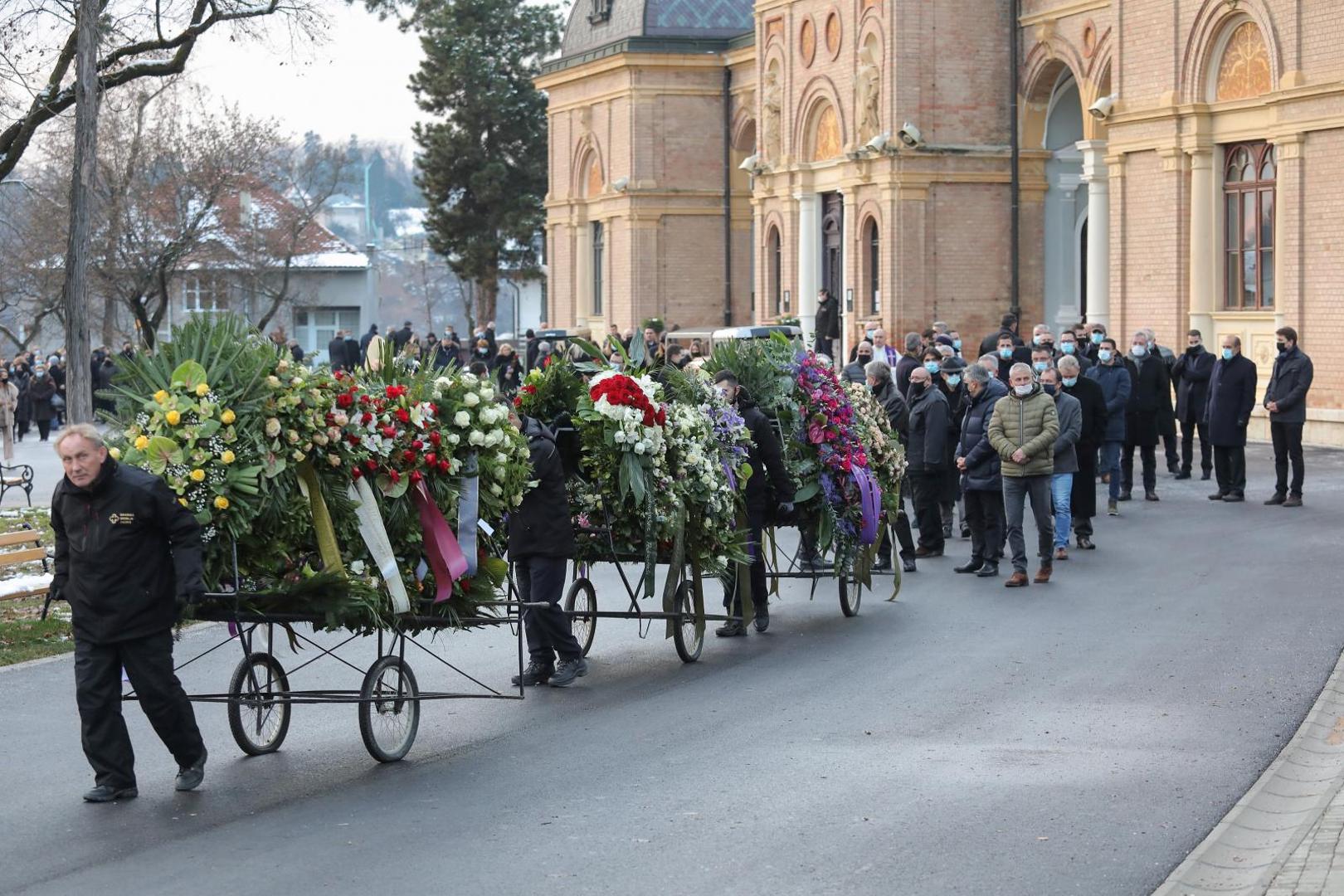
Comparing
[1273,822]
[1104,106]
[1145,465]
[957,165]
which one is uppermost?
[1104,106]

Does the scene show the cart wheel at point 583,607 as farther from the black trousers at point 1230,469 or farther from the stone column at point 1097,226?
the stone column at point 1097,226

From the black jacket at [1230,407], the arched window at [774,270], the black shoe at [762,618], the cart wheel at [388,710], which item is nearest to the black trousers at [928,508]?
the black shoe at [762,618]

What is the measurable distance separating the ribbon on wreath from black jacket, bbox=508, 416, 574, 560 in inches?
84.5

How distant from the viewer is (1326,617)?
14.1 metres

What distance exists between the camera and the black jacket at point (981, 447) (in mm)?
16531

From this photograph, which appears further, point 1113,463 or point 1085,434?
point 1113,463

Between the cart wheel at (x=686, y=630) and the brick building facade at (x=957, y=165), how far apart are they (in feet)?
60.0

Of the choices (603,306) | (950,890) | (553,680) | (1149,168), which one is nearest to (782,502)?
(553,680)

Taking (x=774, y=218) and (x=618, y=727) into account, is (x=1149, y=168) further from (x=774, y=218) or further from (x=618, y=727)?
(x=618, y=727)

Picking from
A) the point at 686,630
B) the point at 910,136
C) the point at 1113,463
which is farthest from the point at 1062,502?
the point at 910,136

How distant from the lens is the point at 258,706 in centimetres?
962

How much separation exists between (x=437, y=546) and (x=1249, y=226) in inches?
947

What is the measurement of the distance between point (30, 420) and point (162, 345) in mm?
37606

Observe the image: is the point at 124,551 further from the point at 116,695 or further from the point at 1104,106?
the point at 1104,106
